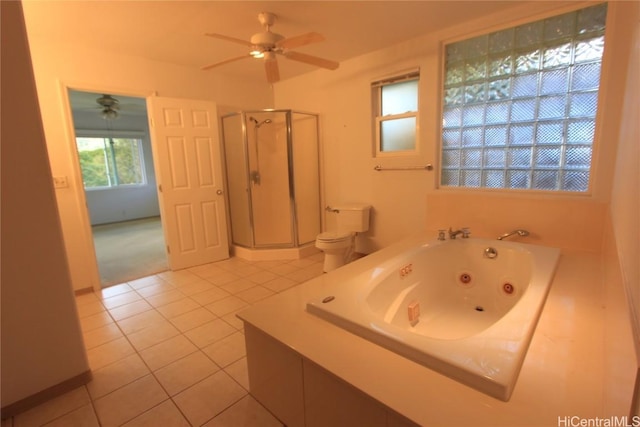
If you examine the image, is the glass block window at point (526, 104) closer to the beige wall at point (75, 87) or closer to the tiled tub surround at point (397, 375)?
the tiled tub surround at point (397, 375)

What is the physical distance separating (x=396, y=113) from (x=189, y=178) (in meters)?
2.35

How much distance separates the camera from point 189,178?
3.33 m

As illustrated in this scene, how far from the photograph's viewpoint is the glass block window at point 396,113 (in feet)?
9.60

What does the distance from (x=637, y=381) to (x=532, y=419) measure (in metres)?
0.41

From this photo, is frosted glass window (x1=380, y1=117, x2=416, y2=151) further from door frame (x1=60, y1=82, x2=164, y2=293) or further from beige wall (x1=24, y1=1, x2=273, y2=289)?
door frame (x1=60, y1=82, x2=164, y2=293)

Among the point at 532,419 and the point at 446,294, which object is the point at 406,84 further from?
the point at 532,419

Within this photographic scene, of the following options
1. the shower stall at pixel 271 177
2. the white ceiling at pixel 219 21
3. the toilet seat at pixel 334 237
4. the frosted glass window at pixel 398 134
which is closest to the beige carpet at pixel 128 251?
the shower stall at pixel 271 177

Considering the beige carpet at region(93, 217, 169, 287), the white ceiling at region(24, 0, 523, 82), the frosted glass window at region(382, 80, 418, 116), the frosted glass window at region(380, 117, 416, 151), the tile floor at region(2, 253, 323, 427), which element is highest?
the white ceiling at region(24, 0, 523, 82)

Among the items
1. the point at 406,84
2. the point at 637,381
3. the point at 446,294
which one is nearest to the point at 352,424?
the point at 637,381

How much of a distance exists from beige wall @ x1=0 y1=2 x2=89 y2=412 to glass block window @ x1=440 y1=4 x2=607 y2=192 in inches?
111

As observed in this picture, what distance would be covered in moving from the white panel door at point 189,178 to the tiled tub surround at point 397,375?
226cm

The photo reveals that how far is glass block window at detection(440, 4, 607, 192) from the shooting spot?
79.7 inches

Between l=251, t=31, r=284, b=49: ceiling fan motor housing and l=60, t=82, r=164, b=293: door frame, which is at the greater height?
l=251, t=31, r=284, b=49: ceiling fan motor housing

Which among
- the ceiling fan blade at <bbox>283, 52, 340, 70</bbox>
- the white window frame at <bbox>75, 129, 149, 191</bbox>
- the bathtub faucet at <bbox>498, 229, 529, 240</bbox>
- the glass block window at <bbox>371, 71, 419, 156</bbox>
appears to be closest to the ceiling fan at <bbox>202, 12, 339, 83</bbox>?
the ceiling fan blade at <bbox>283, 52, 340, 70</bbox>
